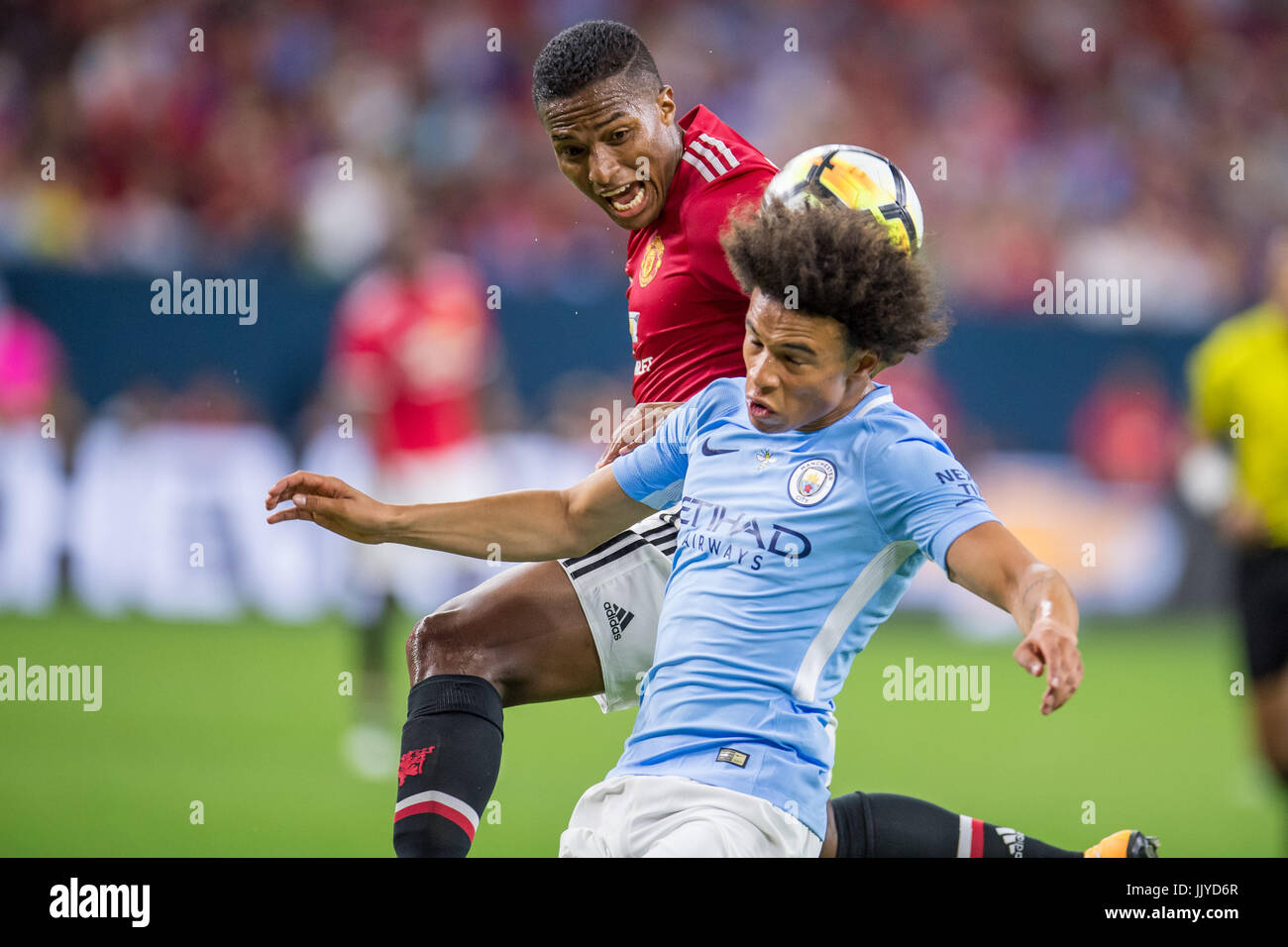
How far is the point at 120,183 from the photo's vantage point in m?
11.5

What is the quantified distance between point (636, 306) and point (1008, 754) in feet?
13.6

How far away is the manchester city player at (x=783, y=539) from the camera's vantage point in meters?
3.12

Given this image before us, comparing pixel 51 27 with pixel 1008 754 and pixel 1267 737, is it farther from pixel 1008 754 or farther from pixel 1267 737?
pixel 1267 737

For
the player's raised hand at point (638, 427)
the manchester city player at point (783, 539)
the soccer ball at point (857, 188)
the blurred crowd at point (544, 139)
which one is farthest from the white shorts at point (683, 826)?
the blurred crowd at point (544, 139)

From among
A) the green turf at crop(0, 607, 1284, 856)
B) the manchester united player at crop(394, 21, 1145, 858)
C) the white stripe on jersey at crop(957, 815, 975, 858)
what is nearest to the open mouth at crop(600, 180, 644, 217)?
the manchester united player at crop(394, 21, 1145, 858)

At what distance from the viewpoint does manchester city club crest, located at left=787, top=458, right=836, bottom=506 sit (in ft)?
10.7

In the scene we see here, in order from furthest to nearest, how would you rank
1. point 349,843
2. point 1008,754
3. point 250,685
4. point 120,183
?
point 120,183
point 250,685
point 1008,754
point 349,843

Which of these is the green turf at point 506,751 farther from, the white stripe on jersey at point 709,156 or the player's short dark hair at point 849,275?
the player's short dark hair at point 849,275

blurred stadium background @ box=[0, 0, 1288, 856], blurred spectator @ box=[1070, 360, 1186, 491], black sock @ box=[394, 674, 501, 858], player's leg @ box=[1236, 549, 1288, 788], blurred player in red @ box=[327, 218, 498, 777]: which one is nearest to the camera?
black sock @ box=[394, 674, 501, 858]

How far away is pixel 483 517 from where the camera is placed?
143 inches

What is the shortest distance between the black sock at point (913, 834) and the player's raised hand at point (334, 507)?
1243mm

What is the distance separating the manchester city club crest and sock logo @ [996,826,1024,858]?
1007 millimetres

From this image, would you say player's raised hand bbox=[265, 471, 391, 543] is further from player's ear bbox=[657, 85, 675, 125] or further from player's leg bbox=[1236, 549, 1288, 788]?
player's leg bbox=[1236, 549, 1288, 788]
